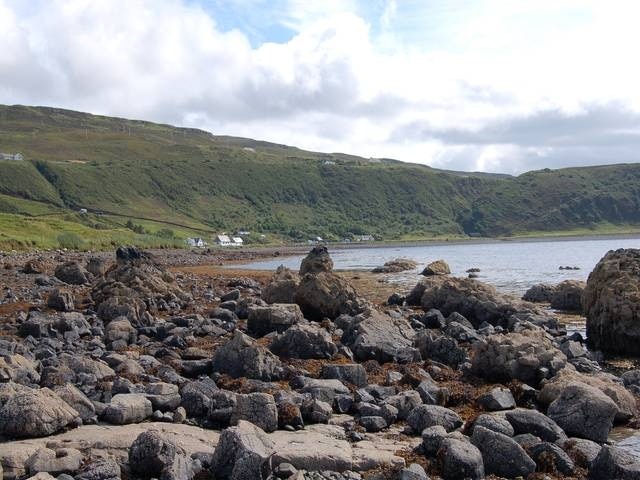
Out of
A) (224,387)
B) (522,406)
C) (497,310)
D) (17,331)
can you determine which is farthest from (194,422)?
(497,310)

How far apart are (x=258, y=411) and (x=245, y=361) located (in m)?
4.38

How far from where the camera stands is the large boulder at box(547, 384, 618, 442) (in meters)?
13.6

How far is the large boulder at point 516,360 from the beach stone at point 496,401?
2173 millimetres

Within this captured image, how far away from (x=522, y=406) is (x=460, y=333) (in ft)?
27.8

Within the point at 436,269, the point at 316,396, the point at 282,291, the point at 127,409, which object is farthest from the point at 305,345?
the point at 436,269

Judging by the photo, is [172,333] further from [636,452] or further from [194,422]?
[636,452]

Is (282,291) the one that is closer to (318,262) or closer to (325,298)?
(325,298)

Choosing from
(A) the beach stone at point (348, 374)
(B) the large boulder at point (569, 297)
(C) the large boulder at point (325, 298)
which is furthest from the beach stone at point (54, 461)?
(B) the large boulder at point (569, 297)

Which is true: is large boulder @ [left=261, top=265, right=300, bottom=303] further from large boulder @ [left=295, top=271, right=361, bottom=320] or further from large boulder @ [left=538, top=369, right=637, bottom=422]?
large boulder @ [left=538, top=369, right=637, bottom=422]

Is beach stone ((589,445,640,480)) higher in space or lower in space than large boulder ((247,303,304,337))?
lower

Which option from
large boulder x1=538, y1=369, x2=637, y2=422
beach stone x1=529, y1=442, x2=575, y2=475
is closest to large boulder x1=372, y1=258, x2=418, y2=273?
large boulder x1=538, y1=369, x2=637, y2=422

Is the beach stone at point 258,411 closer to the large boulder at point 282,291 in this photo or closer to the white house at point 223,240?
the large boulder at point 282,291

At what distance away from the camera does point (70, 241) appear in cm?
9306

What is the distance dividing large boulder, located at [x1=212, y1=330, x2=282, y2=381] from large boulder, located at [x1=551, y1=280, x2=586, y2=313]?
2287 centimetres
